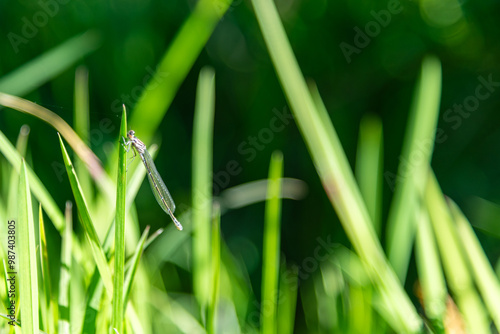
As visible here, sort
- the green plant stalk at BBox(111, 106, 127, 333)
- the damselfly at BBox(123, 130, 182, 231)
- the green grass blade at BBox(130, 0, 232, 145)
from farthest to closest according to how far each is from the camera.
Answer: the green grass blade at BBox(130, 0, 232, 145), the damselfly at BBox(123, 130, 182, 231), the green plant stalk at BBox(111, 106, 127, 333)

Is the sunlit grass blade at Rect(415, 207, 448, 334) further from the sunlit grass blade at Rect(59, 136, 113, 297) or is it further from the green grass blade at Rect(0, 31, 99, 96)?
the green grass blade at Rect(0, 31, 99, 96)

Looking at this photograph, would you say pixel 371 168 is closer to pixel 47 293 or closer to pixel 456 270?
pixel 456 270

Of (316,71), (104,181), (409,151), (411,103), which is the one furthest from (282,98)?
(104,181)

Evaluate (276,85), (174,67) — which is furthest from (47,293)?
(276,85)

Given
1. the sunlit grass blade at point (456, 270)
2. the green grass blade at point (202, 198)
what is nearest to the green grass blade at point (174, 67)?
the green grass blade at point (202, 198)

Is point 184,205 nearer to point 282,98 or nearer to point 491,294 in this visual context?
point 282,98

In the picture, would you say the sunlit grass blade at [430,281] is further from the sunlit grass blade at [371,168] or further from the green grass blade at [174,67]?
the green grass blade at [174,67]

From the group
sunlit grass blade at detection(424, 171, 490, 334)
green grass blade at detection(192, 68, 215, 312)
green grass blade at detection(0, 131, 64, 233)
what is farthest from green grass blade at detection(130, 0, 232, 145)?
sunlit grass blade at detection(424, 171, 490, 334)
